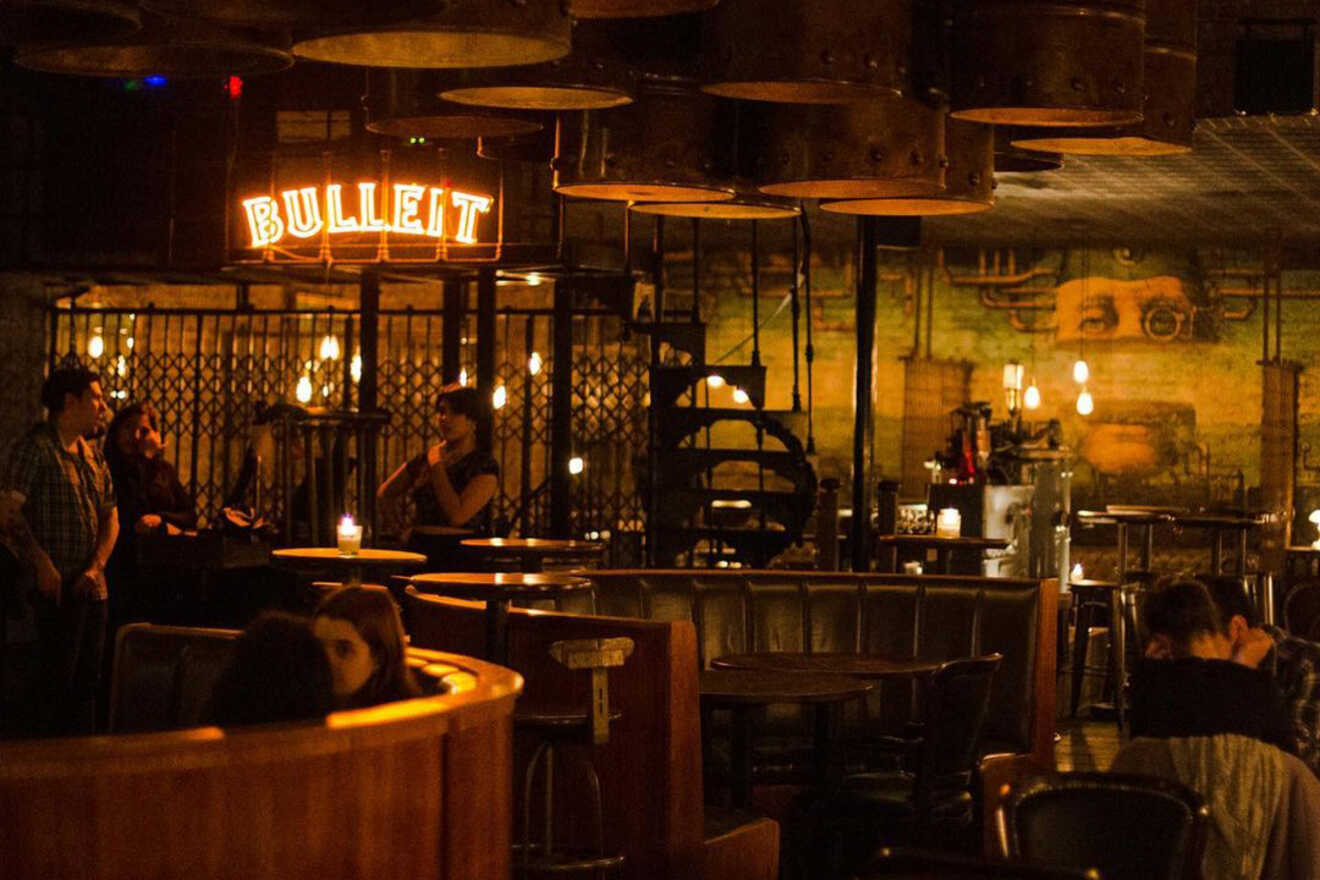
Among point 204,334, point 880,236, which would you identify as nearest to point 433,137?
point 880,236

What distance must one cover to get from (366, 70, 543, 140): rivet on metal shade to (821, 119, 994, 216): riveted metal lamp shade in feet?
3.45

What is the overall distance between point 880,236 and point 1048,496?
7.86 feet

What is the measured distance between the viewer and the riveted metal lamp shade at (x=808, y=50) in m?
4.53

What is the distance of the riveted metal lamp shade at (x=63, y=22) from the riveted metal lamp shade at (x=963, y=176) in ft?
7.35

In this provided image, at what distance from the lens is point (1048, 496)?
12828 millimetres

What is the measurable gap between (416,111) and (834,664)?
8.53 ft

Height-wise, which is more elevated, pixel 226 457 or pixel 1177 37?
pixel 1177 37

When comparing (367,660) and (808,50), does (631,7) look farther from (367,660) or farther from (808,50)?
(367,660)

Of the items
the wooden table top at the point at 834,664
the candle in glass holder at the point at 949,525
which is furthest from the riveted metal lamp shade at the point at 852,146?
the candle in glass holder at the point at 949,525

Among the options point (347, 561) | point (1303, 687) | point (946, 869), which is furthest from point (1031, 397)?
point (946, 869)

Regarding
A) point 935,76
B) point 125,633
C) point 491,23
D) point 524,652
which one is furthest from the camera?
point 524,652

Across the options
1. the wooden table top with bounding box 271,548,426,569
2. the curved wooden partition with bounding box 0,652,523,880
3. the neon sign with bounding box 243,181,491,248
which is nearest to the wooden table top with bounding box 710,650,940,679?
the wooden table top with bounding box 271,548,426,569

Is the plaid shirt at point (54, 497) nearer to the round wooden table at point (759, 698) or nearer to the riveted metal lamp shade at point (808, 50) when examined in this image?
the round wooden table at point (759, 698)

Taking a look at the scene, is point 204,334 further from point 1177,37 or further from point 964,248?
point 1177,37
